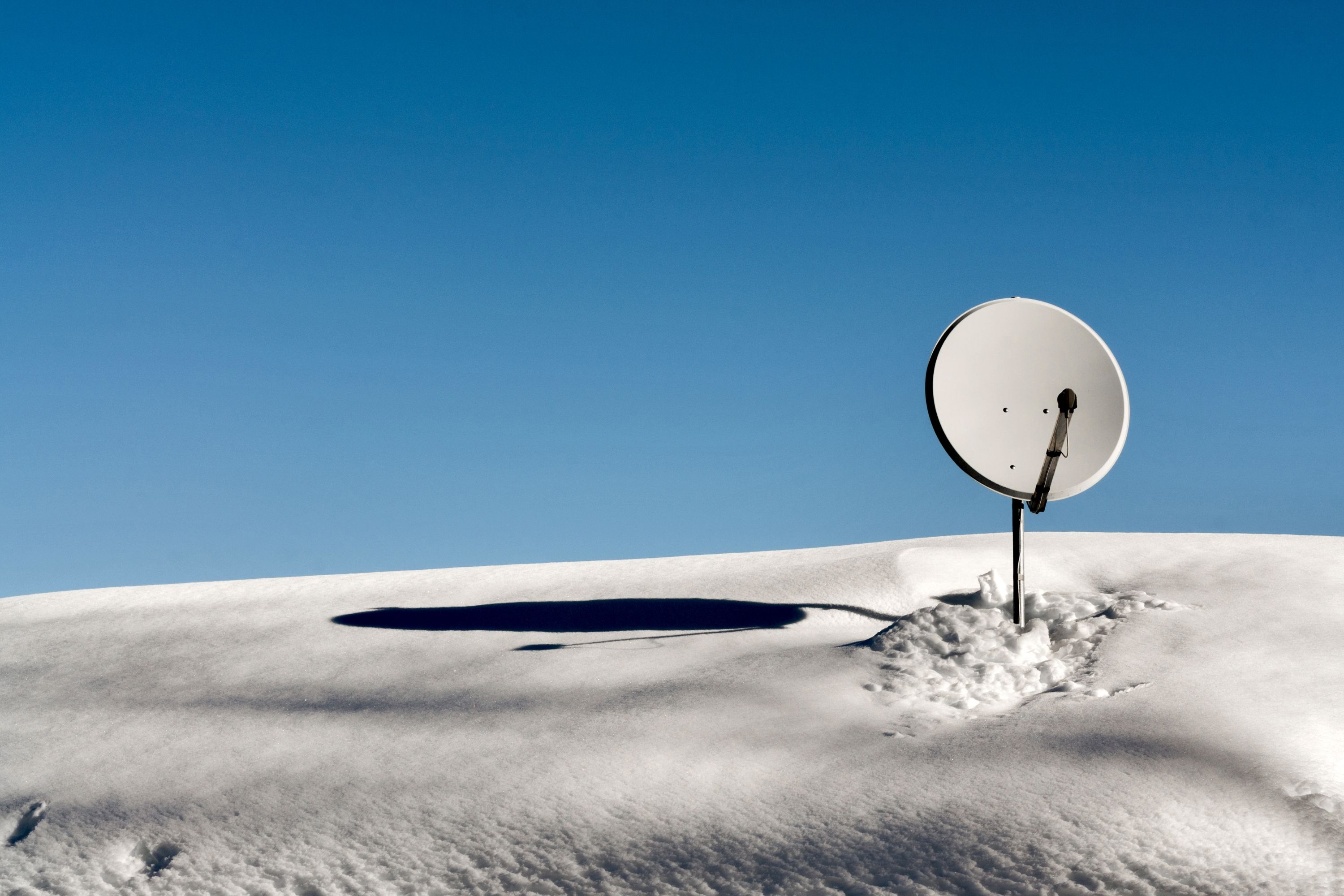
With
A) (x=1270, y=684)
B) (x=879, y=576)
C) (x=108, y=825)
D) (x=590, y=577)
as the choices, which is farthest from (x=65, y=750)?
(x=1270, y=684)

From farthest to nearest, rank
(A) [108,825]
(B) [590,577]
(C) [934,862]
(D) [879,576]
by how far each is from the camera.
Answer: (B) [590,577] < (D) [879,576] < (A) [108,825] < (C) [934,862]

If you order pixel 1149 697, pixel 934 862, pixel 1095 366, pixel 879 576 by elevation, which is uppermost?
pixel 1095 366

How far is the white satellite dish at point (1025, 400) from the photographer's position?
675cm

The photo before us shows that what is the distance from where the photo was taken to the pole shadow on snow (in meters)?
7.51

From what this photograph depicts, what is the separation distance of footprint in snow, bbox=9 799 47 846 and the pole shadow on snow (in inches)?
116

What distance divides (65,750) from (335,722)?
1.56 metres

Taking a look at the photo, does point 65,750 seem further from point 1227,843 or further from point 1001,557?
point 1001,557

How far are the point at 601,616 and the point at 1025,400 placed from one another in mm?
3553

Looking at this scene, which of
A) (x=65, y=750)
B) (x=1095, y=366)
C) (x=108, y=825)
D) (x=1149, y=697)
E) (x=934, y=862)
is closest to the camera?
(x=934, y=862)

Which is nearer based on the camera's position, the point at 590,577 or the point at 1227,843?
the point at 1227,843

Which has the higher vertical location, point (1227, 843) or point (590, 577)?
point (590, 577)

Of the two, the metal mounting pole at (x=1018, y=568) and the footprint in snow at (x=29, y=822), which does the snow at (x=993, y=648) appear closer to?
the metal mounting pole at (x=1018, y=568)

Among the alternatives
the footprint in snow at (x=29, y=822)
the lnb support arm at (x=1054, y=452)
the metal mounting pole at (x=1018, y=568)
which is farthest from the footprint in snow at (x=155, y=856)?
the lnb support arm at (x=1054, y=452)

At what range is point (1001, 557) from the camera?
8914 millimetres
